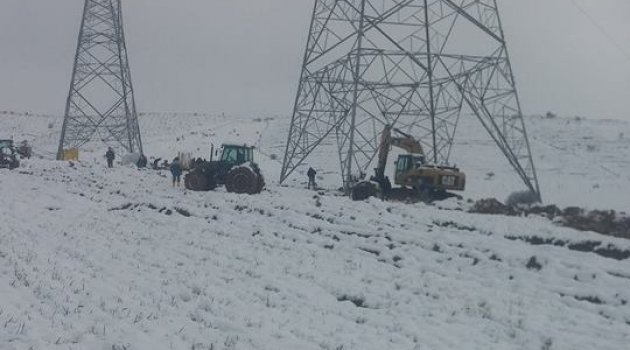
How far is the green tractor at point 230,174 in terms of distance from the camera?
25.0 metres

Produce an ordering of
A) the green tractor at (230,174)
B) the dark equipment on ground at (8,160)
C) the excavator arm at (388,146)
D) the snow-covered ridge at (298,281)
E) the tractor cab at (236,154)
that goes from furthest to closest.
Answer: the dark equipment on ground at (8,160), the tractor cab at (236,154), the excavator arm at (388,146), the green tractor at (230,174), the snow-covered ridge at (298,281)

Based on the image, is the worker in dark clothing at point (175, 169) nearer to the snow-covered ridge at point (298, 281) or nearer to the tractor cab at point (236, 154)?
the tractor cab at point (236, 154)

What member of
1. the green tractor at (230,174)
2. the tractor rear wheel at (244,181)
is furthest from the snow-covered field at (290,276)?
the green tractor at (230,174)

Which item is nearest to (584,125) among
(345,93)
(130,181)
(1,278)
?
(345,93)

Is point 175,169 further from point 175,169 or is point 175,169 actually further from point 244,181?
point 244,181

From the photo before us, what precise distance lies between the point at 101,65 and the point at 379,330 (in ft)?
114

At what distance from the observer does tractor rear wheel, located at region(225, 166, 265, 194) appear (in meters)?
→ 24.9

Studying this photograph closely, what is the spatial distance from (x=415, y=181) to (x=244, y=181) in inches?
260

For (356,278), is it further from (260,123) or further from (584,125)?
(260,123)

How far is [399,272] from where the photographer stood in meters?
11.9

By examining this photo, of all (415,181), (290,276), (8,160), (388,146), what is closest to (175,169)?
(388,146)

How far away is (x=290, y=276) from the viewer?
11.2 metres

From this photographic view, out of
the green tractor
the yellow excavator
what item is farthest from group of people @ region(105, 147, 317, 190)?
the yellow excavator

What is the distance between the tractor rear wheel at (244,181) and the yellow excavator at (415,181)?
357 centimetres
